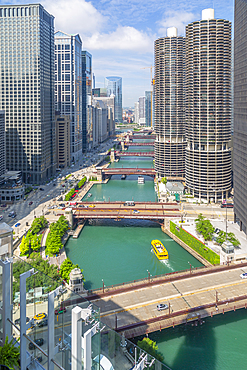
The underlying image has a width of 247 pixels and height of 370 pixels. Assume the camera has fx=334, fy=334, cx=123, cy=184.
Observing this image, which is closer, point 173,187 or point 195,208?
point 195,208

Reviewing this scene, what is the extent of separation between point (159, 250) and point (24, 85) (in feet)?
274

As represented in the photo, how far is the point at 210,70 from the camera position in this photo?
333 feet

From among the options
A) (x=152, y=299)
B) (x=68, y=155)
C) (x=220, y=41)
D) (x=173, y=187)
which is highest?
(x=220, y=41)

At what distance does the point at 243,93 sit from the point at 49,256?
2017 inches

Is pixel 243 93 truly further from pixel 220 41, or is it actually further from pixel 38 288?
pixel 38 288

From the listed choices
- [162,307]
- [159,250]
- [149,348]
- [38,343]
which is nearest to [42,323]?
[38,343]

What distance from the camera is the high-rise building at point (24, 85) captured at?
11800 cm

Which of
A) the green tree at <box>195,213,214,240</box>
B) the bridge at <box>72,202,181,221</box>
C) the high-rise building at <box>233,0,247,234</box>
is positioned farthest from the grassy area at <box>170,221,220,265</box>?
the high-rise building at <box>233,0,247,234</box>

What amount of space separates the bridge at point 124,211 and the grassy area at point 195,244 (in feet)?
20.3

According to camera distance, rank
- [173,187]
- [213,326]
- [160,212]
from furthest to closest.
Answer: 1. [173,187]
2. [160,212]
3. [213,326]

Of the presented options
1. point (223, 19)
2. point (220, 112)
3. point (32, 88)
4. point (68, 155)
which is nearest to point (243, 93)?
point (220, 112)

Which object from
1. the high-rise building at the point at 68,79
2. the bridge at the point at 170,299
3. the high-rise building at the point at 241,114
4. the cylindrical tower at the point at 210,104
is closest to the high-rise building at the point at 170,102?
the cylindrical tower at the point at 210,104

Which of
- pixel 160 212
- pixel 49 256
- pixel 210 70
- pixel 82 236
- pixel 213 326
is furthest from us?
pixel 210 70

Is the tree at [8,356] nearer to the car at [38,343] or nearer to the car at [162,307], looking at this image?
the car at [38,343]
